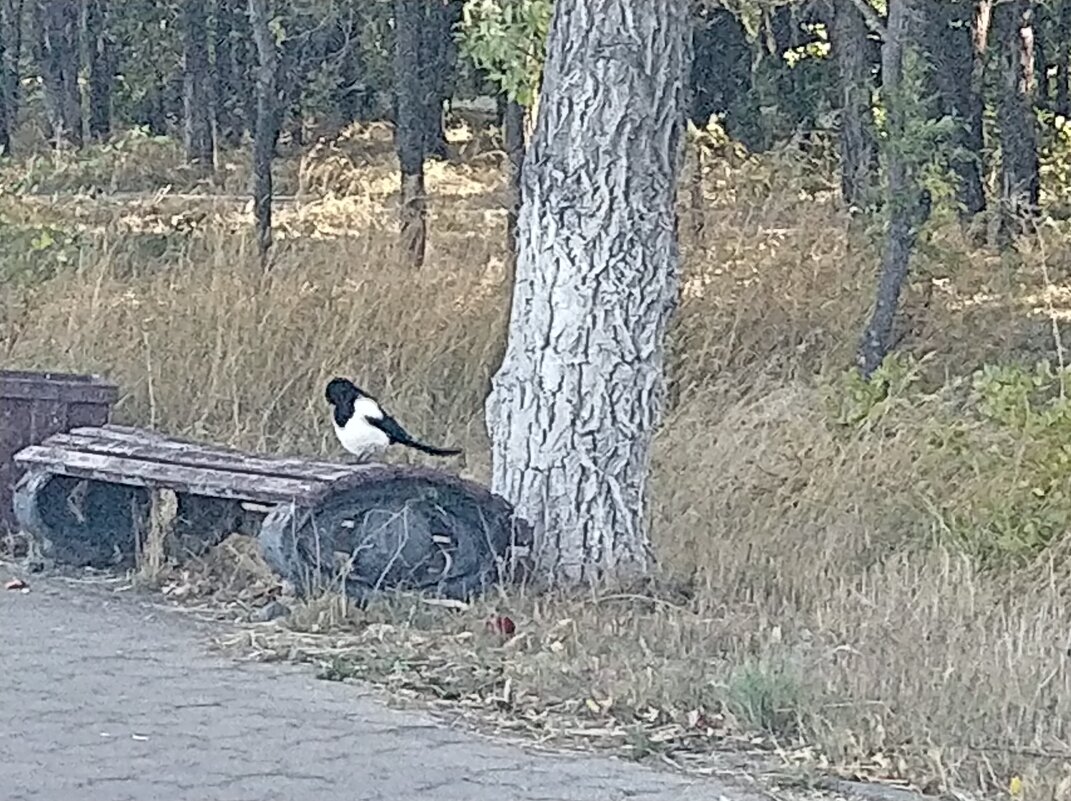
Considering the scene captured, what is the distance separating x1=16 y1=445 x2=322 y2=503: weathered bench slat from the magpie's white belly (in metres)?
1.04

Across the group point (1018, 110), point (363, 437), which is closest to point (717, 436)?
point (363, 437)

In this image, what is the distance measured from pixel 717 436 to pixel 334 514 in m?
3.03

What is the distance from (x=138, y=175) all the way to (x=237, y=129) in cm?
Result: 1137

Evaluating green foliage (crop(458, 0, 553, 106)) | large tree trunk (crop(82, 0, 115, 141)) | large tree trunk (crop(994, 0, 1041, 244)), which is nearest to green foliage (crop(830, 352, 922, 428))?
green foliage (crop(458, 0, 553, 106))

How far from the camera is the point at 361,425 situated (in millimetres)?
9609

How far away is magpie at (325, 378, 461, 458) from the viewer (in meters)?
9.59

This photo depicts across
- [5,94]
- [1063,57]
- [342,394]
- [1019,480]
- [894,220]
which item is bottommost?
[1019,480]

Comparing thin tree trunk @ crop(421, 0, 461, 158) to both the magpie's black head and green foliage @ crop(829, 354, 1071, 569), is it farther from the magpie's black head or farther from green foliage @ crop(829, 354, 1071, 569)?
the magpie's black head

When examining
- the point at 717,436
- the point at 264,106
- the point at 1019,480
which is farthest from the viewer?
the point at 264,106

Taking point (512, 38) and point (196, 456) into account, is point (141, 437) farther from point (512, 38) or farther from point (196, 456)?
point (512, 38)

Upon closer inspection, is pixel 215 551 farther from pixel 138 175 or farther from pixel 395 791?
pixel 138 175

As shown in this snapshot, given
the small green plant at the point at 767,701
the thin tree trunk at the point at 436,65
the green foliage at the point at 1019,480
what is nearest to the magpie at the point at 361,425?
the green foliage at the point at 1019,480

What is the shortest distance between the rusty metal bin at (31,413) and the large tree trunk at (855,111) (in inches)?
210

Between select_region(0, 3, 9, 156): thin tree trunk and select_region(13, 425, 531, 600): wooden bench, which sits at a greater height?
select_region(0, 3, 9, 156): thin tree trunk
